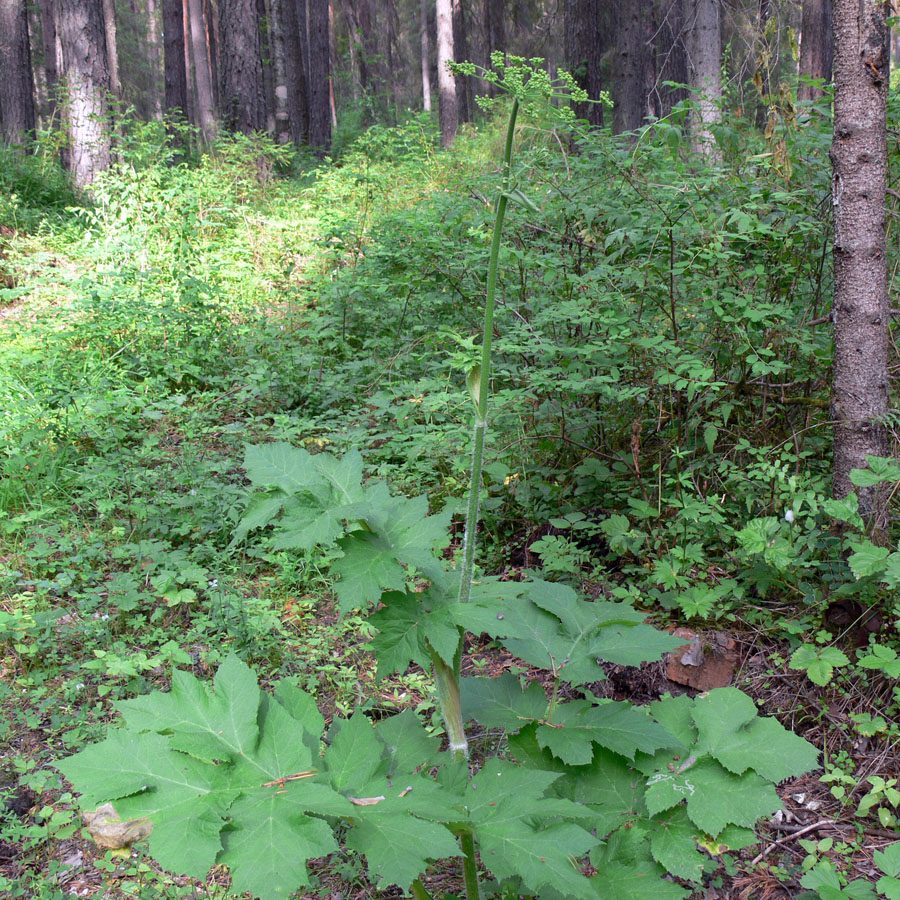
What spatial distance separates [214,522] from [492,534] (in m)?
1.50

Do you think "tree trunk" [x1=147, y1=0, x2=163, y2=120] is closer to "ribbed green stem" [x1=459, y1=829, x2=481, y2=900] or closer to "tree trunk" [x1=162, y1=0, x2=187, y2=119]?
"tree trunk" [x1=162, y1=0, x2=187, y2=119]

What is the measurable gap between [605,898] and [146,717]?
95 centimetres

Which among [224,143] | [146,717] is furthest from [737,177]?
[224,143]

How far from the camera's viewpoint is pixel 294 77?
14477 mm

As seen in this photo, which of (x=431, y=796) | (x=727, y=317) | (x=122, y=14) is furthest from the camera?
(x=122, y=14)

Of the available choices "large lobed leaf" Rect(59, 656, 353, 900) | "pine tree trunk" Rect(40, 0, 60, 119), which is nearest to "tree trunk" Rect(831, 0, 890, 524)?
"large lobed leaf" Rect(59, 656, 353, 900)

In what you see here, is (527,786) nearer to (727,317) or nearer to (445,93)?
(727,317)

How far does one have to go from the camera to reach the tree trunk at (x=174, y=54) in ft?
54.9

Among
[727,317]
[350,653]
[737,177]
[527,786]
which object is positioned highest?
[737,177]

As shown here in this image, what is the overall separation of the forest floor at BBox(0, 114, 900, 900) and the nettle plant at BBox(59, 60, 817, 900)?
0.64ft

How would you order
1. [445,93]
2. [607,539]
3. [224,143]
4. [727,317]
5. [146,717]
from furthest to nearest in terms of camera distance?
1. [445,93]
2. [224,143]
3. [607,539]
4. [727,317]
5. [146,717]

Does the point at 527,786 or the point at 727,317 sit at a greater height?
the point at 727,317

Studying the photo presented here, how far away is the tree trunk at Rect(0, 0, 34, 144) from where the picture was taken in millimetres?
11359

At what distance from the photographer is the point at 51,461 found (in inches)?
173
